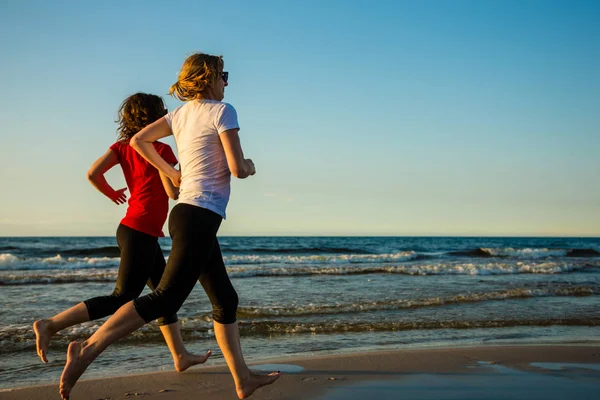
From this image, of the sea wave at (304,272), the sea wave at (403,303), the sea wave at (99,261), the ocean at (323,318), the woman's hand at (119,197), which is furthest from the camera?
the sea wave at (99,261)

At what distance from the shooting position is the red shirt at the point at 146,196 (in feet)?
10.2

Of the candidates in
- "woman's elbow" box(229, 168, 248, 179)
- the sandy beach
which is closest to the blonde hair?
"woman's elbow" box(229, 168, 248, 179)

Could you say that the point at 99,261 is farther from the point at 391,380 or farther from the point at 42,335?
the point at 42,335

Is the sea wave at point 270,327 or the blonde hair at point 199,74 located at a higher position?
the blonde hair at point 199,74

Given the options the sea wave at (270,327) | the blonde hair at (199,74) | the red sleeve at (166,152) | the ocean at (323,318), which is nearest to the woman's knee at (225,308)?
the red sleeve at (166,152)

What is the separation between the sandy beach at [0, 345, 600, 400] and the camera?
11.3 feet

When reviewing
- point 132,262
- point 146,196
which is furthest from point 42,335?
point 146,196

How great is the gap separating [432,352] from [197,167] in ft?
9.76

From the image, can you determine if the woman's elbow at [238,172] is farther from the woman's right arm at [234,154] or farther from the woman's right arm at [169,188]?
the woman's right arm at [169,188]

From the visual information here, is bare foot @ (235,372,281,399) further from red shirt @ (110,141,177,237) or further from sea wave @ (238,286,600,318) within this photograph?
sea wave @ (238,286,600,318)

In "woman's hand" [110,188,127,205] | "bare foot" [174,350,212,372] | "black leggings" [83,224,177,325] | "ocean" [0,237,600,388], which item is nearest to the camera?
"black leggings" [83,224,177,325]

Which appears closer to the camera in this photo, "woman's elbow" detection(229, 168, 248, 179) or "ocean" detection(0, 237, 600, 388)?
"woman's elbow" detection(229, 168, 248, 179)

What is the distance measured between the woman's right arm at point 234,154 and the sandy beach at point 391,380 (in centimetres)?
156

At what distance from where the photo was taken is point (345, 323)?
6.20 metres
